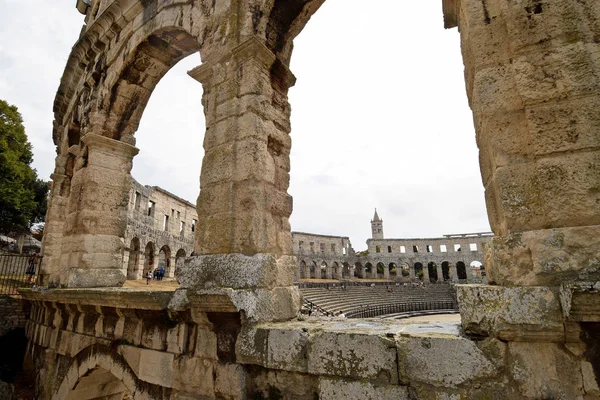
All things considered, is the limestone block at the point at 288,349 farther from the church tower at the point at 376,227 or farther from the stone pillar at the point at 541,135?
the church tower at the point at 376,227

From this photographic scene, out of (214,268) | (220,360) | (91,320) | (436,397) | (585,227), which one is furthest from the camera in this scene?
(91,320)

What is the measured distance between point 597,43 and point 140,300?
4232mm

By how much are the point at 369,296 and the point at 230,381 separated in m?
25.1

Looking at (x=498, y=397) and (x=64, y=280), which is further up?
(x=64, y=280)

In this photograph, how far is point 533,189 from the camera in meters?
1.88

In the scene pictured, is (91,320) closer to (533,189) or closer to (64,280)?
(64,280)

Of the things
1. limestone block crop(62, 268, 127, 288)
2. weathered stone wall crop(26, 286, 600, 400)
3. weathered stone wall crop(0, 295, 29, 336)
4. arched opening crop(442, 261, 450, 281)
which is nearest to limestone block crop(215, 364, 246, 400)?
weathered stone wall crop(26, 286, 600, 400)

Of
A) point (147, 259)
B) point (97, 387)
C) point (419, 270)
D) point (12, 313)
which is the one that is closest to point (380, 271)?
point (419, 270)

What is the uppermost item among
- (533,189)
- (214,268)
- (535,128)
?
(535,128)

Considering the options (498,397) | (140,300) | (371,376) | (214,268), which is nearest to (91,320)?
(140,300)

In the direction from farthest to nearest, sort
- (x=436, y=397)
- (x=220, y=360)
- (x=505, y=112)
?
1. (x=220, y=360)
2. (x=505, y=112)
3. (x=436, y=397)

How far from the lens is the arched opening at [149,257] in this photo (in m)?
17.9

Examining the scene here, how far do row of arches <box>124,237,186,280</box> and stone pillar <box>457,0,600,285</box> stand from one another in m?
14.2

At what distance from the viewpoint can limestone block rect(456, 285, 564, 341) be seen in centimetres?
167
